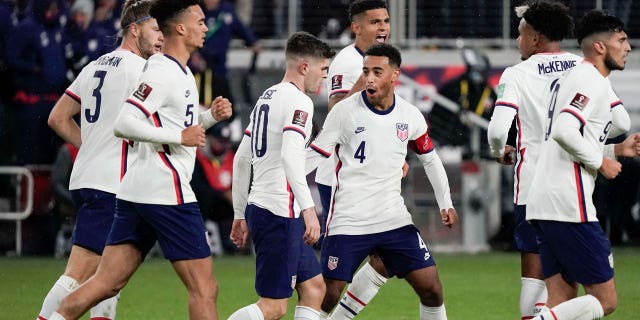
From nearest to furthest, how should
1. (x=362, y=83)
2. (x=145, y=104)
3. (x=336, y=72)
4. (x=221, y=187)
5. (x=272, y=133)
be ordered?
(x=145, y=104) < (x=272, y=133) < (x=362, y=83) < (x=336, y=72) < (x=221, y=187)

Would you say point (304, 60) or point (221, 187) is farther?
point (221, 187)

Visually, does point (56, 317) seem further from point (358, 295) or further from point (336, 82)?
point (336, 82)

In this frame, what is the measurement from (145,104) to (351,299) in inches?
93.8

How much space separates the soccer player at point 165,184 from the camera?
6809 mm

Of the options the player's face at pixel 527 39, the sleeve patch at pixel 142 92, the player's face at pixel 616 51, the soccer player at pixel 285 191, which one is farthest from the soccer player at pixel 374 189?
the sleeve patch at pixel 142 92

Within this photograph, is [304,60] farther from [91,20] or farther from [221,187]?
[91,20]

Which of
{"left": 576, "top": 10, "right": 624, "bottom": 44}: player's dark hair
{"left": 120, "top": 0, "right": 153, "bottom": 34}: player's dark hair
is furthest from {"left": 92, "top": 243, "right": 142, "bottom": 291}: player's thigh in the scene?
{"left": 576, "top": 10, "right": 624, "bottom": 44}: player's dark hair

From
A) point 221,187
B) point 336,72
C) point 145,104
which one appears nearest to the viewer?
point 145,104

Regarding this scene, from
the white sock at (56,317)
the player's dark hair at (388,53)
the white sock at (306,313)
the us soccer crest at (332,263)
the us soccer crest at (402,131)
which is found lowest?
the white sock at (306,313)

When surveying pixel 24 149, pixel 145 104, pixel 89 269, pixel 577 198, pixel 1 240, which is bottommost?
pixel 1 240

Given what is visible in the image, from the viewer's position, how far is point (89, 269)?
25.7 feet

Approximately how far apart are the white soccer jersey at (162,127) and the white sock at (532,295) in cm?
254

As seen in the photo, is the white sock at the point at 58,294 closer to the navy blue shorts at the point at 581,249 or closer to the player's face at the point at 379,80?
the player's face at the point at 379,80

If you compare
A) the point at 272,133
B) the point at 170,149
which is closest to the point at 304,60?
the point at 272,133
